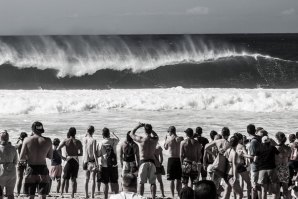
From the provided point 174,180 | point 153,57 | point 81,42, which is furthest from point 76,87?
point 174,180

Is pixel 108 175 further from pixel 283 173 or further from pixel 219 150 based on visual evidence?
pixel 283 173

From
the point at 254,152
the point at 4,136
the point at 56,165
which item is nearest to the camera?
the point at 4,136

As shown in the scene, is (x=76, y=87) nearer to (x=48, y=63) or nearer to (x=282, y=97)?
(x=48, y=63)

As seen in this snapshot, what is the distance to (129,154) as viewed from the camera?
8781 millimetres

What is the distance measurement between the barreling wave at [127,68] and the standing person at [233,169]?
27552mm

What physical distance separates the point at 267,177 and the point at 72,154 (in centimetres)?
334

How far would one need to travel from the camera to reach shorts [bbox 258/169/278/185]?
7.94 m

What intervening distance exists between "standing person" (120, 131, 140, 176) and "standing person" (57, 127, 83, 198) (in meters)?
0.89

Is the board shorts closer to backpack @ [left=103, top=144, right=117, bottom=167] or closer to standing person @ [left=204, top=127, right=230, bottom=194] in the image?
standing person @ [left=204, top=127, right=230, bottom=194]

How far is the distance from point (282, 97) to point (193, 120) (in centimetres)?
704

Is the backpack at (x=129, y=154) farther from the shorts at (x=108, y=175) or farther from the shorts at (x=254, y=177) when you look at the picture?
the shorts at (x=254, y=177)

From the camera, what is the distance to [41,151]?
7125 mm

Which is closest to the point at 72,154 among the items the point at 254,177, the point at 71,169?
the point at 71,169

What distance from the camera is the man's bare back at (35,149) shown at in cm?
710
